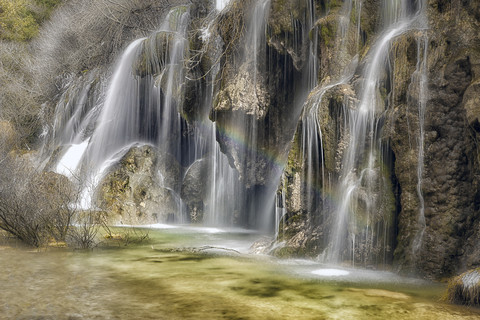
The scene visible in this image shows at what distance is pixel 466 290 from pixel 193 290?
349 centimetres

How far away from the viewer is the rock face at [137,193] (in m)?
16.0

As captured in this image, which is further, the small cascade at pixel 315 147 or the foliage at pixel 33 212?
the foliage at pixel 33 212

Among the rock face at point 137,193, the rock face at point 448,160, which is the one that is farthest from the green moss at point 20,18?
the rock face at point 448,160

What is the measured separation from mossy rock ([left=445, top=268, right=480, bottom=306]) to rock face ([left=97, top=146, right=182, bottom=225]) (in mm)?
11344

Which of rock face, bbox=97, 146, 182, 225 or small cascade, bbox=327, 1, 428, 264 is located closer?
small cascade, bbox=327, 1, 428, 264

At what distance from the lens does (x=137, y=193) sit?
1667 cm

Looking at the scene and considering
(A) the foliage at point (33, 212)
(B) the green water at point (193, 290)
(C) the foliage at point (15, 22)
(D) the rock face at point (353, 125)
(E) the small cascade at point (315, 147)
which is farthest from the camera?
(C) the foliage at point (15, 22)

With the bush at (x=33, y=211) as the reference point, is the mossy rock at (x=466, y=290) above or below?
below

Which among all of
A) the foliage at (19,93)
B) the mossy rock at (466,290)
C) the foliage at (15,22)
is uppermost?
the foliage at (15,22)

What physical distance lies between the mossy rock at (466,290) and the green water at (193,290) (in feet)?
0.60

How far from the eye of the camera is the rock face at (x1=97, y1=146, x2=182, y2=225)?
1603 cm

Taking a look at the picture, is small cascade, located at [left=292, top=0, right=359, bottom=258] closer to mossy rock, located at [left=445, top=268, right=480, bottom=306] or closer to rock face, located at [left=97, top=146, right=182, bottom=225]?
mossy rock, located at [left=445, top=268, right=480, bottom=306]

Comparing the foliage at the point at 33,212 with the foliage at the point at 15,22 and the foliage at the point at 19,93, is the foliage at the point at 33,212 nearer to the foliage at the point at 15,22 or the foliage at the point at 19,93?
the foliage at the point at 19,93

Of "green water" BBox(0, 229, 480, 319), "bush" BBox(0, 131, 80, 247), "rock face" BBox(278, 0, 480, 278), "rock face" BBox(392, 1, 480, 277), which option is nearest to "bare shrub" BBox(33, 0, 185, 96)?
"bush" BBox(0, 131, 80, 247)
